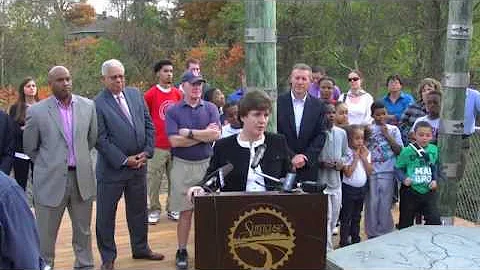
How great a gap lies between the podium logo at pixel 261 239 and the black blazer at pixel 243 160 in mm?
669

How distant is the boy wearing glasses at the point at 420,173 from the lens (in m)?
5.49

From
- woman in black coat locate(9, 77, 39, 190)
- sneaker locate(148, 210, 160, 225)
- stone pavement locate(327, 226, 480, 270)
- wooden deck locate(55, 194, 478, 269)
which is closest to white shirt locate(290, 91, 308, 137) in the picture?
stone pavement locate(327, 226, 480, 270)

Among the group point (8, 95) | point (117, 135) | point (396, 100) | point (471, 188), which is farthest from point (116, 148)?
point (8, 95)

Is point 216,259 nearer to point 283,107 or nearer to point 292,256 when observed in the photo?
point 292,256

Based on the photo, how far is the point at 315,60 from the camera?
22672 mm

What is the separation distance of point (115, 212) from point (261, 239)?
2.72m

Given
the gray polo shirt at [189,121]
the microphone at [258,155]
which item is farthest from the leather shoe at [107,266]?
the microphone at [258,155]

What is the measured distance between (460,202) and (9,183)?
6452 millimetres

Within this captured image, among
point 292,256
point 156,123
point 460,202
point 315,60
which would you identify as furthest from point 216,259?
point 315,60

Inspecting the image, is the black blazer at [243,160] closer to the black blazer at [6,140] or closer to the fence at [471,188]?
the black blazer at [6,140]

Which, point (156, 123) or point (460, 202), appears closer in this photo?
point (156, 123)

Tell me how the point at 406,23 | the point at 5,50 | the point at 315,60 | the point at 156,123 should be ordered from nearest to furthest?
the point at 156,123 → the point at 5,50 → the point at 406,23 → the point at 315,60

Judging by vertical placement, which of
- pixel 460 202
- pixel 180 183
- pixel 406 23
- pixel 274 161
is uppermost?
pixel 406 23

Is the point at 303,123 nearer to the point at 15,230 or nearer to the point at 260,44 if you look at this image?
the point at 260,44
